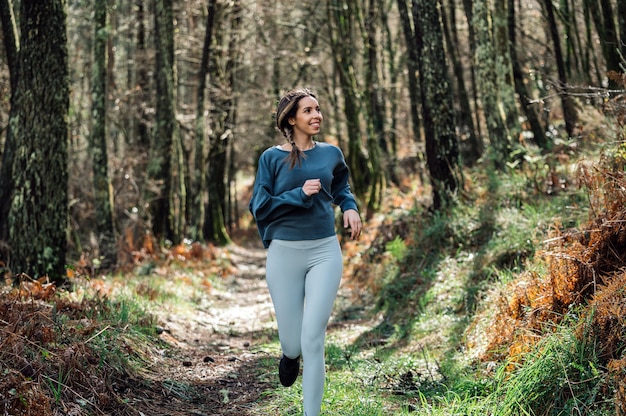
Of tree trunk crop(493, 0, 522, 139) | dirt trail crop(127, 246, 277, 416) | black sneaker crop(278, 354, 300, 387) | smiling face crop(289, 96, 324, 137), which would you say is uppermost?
tree trunk crop(493, 0, 522, 139)

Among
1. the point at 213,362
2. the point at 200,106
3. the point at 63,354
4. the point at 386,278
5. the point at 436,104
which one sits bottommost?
the point at 213,362

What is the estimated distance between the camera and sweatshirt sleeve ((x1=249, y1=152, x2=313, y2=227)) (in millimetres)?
4895

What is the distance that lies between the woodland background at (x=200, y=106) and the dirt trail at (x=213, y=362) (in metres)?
2.02

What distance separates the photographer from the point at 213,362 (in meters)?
7.75

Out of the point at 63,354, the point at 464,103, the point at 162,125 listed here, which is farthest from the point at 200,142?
the point at 63,354

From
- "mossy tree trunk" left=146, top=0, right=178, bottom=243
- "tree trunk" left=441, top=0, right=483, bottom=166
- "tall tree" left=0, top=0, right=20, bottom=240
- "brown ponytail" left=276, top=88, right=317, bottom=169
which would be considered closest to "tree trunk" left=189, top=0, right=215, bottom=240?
"mossy tree trunk" left=146, top=0, right=178, bottom=243

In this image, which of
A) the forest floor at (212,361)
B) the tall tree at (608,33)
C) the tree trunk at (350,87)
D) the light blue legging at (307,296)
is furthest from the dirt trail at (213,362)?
the tree trunk at (350,87)

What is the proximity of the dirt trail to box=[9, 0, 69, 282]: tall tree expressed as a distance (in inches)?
74.5

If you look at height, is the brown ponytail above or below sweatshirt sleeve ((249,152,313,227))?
above

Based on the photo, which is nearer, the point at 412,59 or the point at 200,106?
the point at 412,59

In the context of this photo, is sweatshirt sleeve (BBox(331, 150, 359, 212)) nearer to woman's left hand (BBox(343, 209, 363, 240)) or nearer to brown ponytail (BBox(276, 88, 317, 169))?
woman's left hand (BBox(343, 209, 363, 240))

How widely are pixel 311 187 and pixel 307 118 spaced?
0.67 m

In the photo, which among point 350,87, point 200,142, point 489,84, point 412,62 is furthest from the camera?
point 350,87

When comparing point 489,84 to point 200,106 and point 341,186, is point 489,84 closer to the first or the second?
point 341,186
